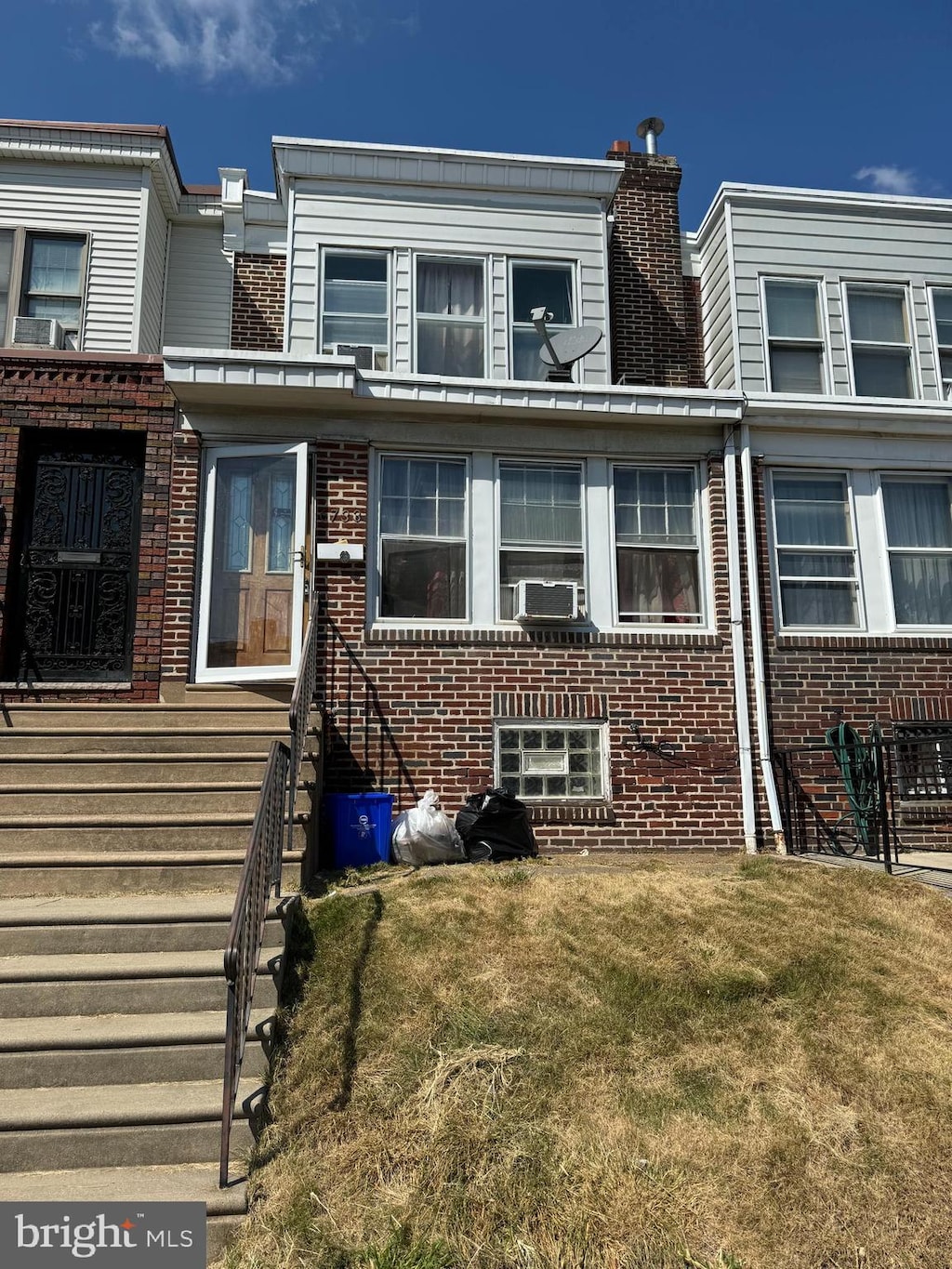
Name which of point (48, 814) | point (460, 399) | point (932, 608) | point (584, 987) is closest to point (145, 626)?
point (48, 814)

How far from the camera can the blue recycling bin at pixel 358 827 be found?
659cm

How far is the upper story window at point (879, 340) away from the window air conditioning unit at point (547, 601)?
4.26 m

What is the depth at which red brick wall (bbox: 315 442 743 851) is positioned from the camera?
7523 mm

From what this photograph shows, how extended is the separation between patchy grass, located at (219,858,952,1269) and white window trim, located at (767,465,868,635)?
138 inches

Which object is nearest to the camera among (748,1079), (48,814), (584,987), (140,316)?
(748,1079)

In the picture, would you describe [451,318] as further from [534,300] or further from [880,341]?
[880,341]

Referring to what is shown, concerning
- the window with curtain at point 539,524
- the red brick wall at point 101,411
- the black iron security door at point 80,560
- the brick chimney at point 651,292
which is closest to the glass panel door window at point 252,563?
the red brick wall at point 101,411

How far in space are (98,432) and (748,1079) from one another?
727 cm

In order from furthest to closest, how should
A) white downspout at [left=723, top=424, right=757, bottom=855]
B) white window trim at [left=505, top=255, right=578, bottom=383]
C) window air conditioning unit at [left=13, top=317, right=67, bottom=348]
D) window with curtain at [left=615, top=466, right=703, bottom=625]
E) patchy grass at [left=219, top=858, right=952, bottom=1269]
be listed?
white window trim at [left=505, top=255, right=578, bottom=383]
window air conditioning unit at [left=13, top=317, right=67, bottom=348]
window with curtain at [left=615, top=466, right=703, bottom=625]
white downspout at [left=723, top=424, right=757, bottom=855]
patchy grass at [left=219, top=858, right=952, bottom=1269]

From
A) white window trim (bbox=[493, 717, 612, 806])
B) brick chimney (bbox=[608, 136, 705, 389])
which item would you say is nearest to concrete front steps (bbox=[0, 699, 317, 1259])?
white window trim (bbox=[493, 717, 612, 806])

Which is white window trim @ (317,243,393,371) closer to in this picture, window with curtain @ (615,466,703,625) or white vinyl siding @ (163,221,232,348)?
white vinyl siding @ (163,221,232,348)

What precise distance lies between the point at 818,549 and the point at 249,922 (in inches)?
269

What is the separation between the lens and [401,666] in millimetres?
7695

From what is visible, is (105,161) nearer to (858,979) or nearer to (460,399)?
(460,399)
